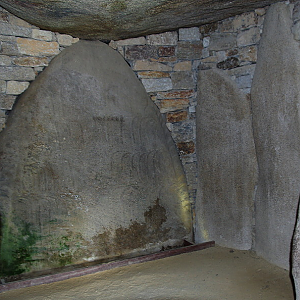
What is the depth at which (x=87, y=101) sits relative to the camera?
2.86m

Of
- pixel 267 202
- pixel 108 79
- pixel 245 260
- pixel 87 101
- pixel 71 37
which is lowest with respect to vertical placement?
pixel 245 260

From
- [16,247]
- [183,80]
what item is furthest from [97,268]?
[183,80]

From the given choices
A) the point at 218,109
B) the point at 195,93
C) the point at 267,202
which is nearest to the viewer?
the point at 267,202

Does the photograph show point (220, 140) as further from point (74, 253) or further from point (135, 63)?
point (74, 253)

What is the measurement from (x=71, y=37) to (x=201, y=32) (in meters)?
1.35

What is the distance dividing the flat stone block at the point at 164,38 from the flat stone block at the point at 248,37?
68cm

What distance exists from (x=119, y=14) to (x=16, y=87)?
3.64 feet

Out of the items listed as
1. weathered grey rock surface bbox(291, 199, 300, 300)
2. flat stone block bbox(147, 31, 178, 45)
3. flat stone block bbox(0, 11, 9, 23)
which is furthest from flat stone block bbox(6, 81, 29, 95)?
weathered grey rock surface bbox(291, 199, 300, 300)

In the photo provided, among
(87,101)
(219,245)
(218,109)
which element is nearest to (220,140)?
(218,109)

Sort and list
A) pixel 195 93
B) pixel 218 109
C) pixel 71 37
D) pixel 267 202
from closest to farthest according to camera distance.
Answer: pixel 267 202 < pixel 71 37 < pixel 218 109 < pixel 195 93

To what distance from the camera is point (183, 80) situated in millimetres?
3229

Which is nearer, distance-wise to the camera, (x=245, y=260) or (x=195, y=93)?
(x=245, y=260)

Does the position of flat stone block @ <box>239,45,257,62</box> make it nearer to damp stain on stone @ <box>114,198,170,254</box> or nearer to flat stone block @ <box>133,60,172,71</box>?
flat stone block @ <box>133,60,172,71</box>

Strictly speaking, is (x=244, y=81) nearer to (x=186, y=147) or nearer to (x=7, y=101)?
(x=186, y=147)
